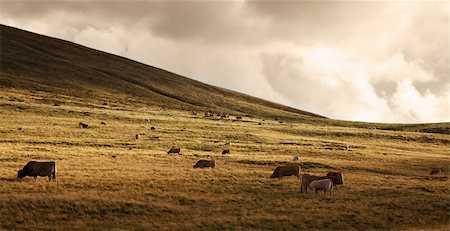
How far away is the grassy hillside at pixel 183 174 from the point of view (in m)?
25.5

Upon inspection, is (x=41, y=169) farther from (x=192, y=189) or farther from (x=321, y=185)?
(x=321, y=185)

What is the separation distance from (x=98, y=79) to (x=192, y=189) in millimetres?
112973

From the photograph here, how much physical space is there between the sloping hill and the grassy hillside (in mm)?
6550

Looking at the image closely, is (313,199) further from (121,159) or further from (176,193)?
(121,159)

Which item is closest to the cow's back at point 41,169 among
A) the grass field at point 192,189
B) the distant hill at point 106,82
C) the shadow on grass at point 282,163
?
the grass field at point 192,189

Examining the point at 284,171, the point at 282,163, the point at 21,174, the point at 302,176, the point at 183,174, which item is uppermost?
the point at 302,176

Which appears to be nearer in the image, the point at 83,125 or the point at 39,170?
the point at 39,170

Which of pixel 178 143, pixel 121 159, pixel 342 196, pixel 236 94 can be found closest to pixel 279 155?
pixel 178 143

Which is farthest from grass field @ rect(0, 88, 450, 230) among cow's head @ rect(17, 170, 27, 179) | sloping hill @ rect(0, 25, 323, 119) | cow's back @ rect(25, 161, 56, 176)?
sloping hill @ rect(0, 25, 323, 119)

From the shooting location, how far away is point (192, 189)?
104 ft

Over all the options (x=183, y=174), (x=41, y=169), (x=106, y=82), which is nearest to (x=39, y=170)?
(x=41, y=169)

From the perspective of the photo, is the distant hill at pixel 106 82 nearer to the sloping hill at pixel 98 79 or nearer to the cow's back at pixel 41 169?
the sloping hill at pixel 98 79

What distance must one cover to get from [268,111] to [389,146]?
70279mm

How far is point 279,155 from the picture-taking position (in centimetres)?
5656
